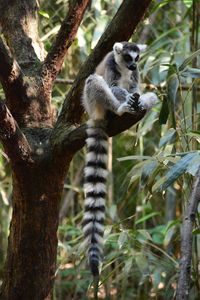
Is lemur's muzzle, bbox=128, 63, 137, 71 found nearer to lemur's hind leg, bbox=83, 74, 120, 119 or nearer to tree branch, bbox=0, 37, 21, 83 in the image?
lemur's hind leg, bbox=83, 74, 120, 119

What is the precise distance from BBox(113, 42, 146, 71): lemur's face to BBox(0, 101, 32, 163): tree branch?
2.55 feet

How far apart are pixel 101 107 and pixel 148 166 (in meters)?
0.56

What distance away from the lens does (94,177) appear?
278 cm

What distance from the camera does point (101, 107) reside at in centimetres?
294

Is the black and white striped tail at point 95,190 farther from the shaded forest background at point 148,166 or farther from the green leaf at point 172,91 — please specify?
the green leaf at point 172,91

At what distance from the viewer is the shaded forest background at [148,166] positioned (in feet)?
8.75

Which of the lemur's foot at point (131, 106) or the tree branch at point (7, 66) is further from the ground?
the tree branch at point (7, 66)

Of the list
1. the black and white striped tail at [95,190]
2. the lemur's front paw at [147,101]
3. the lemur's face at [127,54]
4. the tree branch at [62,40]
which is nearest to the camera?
the black and white striped tail at [95,190]

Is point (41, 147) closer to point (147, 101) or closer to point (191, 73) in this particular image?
point (147, 101)

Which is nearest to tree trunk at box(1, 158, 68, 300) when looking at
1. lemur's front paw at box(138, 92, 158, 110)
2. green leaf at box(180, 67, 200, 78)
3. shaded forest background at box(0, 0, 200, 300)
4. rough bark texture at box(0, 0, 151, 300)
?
rough bark texture at box(0, 0, 151, 300)

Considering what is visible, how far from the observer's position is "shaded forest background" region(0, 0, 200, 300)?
267 cm

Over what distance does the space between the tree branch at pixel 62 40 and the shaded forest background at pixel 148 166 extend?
0.54 meters

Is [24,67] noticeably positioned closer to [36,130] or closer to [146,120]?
[36,130]

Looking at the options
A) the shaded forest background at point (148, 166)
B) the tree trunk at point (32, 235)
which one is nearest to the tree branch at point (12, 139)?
the tree trunk at point (32, 235)
